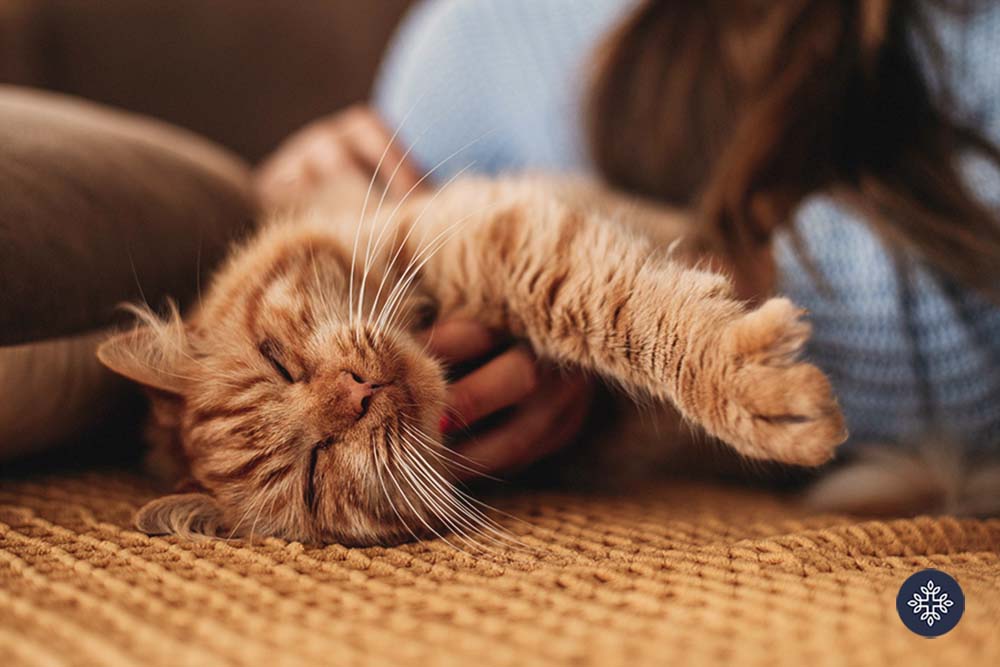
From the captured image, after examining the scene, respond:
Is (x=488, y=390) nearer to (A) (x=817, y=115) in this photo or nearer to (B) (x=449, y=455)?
(B) (x=449, y=455)

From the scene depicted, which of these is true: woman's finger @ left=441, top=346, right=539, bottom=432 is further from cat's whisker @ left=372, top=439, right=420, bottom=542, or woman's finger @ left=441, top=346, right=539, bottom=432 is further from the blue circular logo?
the blue circular logo

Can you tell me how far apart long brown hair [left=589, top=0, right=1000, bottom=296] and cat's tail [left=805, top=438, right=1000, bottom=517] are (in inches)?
11.2

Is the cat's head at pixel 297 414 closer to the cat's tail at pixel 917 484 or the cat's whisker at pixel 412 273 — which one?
the cat's whisker at pixel 412 273

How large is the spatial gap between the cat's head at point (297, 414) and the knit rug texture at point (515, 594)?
67 mm

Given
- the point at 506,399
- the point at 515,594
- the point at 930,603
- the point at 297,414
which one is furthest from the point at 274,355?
the point at 930,603

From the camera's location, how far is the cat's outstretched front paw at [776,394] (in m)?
0.84

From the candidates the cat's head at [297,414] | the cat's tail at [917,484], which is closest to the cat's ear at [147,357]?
the cat's head at [297,414]

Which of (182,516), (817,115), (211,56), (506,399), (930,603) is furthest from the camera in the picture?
(211,56)

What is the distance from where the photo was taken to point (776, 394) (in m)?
0.85

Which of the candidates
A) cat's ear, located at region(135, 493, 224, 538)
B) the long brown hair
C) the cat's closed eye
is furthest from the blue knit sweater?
cat's ear, located at region(135, 493, 224, 538)

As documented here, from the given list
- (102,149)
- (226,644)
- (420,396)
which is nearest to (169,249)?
(102,149)

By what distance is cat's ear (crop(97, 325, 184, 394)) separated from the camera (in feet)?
3.40

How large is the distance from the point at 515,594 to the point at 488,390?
13.9 inches

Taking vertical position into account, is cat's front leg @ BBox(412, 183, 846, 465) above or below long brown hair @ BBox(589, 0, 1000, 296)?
below
